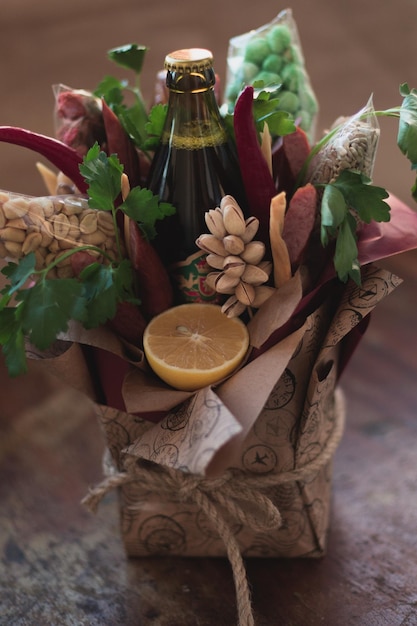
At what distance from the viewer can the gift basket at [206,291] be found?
1.75ft

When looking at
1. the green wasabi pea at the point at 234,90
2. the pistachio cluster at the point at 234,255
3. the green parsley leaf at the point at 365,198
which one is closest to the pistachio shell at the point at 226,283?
the pistachio cluster at the point at 234,255

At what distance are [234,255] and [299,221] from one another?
6cm

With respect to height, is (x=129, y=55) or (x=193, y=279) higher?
(x=129, y=55)

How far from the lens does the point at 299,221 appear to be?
57cm

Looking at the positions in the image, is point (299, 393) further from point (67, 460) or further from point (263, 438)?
point (67, 460)

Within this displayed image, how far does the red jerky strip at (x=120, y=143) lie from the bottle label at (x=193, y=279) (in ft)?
0.31

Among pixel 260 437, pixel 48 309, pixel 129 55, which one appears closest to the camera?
pixel 48 309

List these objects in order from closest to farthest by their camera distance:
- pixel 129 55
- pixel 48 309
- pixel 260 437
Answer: pixel 48 309 → pixel 260 437 → pixel 129 55

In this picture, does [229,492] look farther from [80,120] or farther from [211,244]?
[80,120]

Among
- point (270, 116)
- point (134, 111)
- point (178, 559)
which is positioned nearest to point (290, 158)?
point (270, 116)

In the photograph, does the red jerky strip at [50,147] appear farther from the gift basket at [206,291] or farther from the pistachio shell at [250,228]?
the pistachio shell at [250,228]

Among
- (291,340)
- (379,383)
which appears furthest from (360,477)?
(291,340)

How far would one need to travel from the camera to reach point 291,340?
55 centimetres

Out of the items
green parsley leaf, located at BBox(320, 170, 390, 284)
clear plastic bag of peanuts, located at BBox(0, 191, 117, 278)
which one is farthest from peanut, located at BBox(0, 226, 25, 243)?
green parsley leaf, located at BBox(320, 170, 390, 284)
